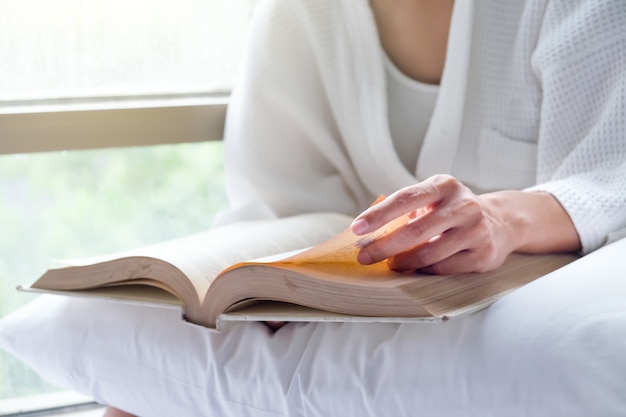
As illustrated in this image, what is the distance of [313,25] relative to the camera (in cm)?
140

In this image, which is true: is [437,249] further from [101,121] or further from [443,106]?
[101,121]

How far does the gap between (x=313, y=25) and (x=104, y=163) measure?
48 centimetres

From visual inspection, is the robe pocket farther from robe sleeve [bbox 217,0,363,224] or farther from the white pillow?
the white pillow

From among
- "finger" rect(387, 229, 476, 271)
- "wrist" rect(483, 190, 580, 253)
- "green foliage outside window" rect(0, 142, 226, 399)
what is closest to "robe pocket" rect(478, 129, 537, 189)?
"wrist" rect(483, 190, 580, 253)

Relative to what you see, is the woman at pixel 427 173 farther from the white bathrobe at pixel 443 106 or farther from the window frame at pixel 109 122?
the window frame at pixel 109 122

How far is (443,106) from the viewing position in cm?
132

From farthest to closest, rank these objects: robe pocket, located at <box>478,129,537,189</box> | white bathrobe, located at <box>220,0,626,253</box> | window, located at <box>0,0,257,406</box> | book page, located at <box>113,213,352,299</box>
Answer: window, located at <box>0,0,257,406</box> → robe pocket, located at <box>478,129,537,189</box> → white bathrobe, located at <box>220,0,626,253</box> → book page, located at <box>113,213,352,299</box>

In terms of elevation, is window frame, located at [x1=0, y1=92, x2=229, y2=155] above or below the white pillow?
above

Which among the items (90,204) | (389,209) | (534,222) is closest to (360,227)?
(389,209)

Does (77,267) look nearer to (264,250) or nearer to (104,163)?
(264,250)

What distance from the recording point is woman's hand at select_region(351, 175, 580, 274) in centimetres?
85

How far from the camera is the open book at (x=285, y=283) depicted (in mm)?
795

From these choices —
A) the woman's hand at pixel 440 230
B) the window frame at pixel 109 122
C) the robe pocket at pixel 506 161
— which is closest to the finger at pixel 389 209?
the woman's hand at pixel 440 230

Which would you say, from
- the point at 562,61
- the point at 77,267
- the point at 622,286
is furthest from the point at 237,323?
the point at 562,61
